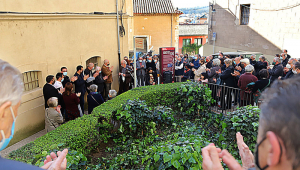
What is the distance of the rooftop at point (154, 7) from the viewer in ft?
97.1

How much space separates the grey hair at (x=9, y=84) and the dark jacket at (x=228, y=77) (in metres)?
8.18

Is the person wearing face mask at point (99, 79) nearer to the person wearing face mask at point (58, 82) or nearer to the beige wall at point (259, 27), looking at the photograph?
the person wearing face mask at point (58, 82)

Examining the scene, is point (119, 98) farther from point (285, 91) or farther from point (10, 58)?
point (285, 91)

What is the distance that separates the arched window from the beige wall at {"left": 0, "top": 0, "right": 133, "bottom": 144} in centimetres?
12

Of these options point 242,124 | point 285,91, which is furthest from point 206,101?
point 285,91

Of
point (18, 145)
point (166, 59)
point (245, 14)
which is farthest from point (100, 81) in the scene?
point (245, 14)

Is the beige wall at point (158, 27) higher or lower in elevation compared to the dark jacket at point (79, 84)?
higher

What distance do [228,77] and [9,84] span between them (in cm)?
837

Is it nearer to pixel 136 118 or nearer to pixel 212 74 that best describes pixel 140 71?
pixel 212 74

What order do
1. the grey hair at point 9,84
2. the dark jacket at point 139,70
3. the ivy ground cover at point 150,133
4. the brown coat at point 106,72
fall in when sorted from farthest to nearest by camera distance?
the dark jacket at point 139,70 < the brown coat at point 106,72 < the ivy ground cover at point 150,133 < the grey hair at point 9,84

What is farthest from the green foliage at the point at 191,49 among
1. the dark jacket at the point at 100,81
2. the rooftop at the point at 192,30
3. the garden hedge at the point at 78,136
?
the garden hedge at the point at 78,136

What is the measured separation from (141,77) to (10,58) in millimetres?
6534

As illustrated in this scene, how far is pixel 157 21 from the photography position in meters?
30.2

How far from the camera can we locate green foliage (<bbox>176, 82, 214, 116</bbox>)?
7.62 metres
